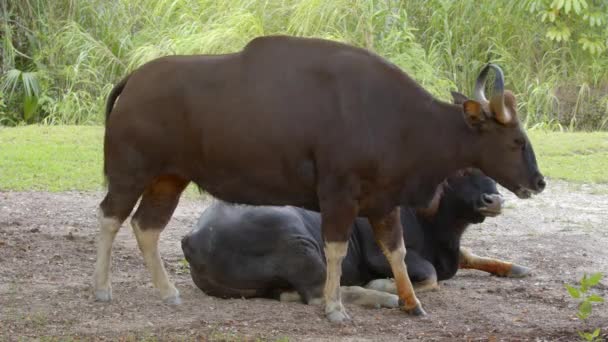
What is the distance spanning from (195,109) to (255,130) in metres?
0.39

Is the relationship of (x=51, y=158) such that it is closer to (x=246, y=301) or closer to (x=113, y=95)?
(x=113, y=95)

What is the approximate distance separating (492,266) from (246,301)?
6.49 ft

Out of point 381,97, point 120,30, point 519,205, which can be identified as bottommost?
point 120,30

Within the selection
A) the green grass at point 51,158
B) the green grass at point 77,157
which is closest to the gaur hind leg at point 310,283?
the green grass at point 77,157

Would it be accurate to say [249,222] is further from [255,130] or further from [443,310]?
[443,310]

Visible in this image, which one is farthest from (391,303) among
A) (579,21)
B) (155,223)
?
(579,21)

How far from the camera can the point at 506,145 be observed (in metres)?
6.18

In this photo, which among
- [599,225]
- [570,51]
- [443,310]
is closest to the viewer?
[443,310]

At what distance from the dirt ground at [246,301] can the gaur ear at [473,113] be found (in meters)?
1.15

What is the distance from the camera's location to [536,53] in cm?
1656

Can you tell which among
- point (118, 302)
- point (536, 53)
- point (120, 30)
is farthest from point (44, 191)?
point (536, 53)

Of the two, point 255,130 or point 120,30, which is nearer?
point 255,130

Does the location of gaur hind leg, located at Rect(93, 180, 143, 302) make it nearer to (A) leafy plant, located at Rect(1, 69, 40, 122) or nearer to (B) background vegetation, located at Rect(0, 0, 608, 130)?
(B) background vegetation, located at Rect(0, 0, 608, 130)

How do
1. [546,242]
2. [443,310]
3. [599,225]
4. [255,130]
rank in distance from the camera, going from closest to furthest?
1. [255,130]
2. [443,310]
3. [546,242]
4. [599,225]
